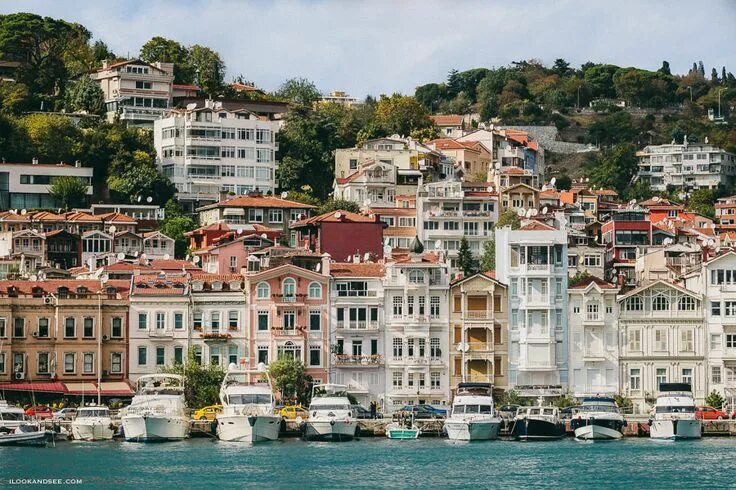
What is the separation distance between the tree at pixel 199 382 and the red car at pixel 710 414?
23.5 m

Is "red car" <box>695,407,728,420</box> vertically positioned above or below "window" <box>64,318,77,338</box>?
below

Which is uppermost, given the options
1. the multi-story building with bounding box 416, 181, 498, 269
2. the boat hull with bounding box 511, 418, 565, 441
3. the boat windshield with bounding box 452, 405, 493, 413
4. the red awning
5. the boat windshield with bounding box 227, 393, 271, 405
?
the multi-story building with bounding box 416, 181, 498, 269

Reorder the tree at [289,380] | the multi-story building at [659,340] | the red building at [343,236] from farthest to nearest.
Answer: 1. the red building at [343,236]
2. the multi-story building at [659,340]
3. the tree at [289,380]

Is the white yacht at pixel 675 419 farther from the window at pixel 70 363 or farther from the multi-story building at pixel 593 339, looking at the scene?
the window at pixel 70 363

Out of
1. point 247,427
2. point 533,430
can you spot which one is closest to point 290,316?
point 247,427

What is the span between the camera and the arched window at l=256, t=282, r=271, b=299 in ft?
355

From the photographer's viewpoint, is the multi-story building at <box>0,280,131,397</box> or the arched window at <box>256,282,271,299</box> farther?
the arched window at <box>256,282,271,299</box>

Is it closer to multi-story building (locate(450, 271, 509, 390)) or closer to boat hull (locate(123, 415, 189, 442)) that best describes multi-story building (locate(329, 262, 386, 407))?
multi-story building (locate(450, 271, 509, 390))

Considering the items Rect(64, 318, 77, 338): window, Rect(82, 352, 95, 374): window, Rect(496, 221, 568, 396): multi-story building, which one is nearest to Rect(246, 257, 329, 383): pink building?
Rect(82, 352, 95, 374): window

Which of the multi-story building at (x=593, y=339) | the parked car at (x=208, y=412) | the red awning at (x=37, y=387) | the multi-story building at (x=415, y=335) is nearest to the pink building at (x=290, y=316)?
the multi-story building at (x=415, y=335)

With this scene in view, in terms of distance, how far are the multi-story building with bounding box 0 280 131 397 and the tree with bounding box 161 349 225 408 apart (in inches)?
129

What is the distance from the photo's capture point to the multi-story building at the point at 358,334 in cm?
10788

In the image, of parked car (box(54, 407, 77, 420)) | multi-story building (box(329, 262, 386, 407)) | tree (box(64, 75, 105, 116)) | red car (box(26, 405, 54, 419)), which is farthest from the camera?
tree (box(64, 75, 105, 116))

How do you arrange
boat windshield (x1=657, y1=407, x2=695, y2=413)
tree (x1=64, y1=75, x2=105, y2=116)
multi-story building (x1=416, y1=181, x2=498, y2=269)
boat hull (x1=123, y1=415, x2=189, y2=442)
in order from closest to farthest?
1. boat hull (x1=123, y1=415, x2=189, y2=442)
2. boat windshield (x1=657, y1=407, x2=695, y2=413)
3. multi-story building (x1=416, y1=181, x2=498, y2=269)
4. tree (x1=64, y1=75, x2=105, y2=116)
